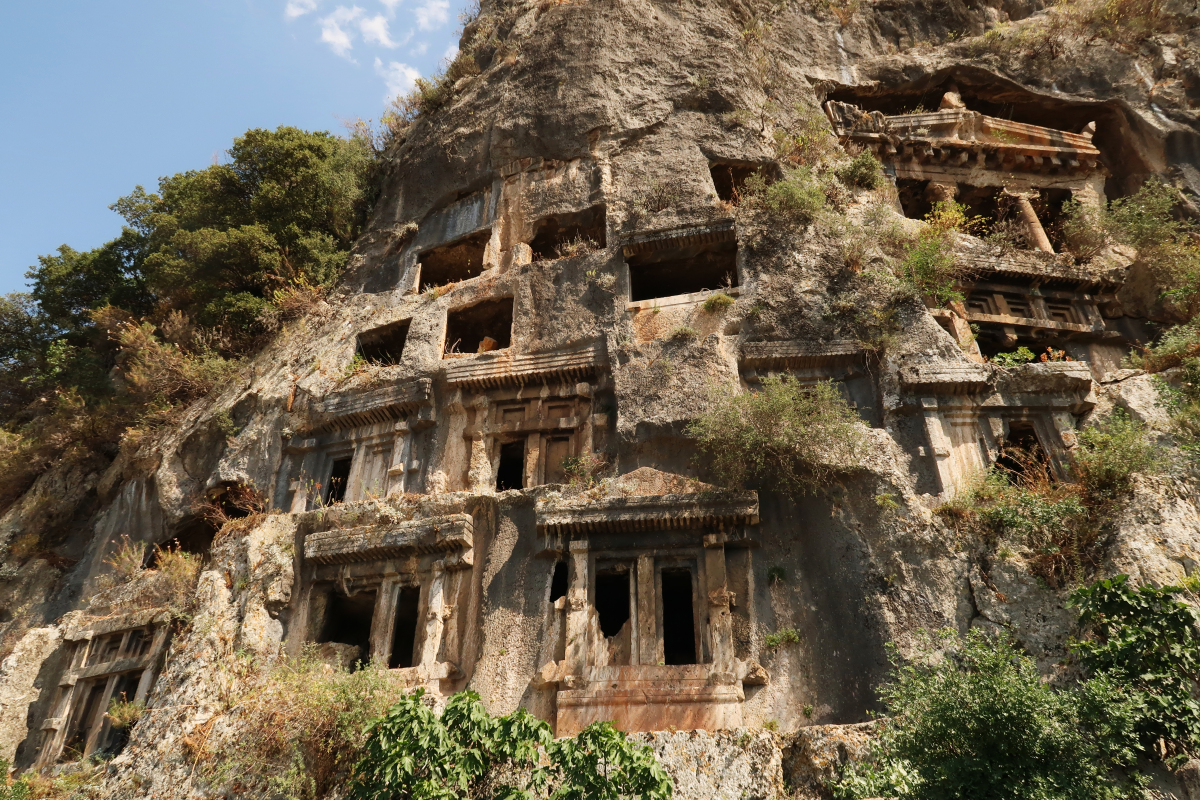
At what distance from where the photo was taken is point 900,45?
19.7 m

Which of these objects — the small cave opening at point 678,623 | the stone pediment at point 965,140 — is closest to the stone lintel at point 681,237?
the stone pediment at point 965,140

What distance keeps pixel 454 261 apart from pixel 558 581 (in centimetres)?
849

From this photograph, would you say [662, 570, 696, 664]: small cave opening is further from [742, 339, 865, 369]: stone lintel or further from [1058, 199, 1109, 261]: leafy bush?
[1058, 199, 1109, 261]: leafy bush

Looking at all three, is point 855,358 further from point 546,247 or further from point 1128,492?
point 546,247

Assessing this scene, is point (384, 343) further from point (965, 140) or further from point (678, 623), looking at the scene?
point (965, 140)

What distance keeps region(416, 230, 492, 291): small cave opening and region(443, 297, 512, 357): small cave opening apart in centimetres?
119

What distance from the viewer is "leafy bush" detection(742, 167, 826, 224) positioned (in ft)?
45.4

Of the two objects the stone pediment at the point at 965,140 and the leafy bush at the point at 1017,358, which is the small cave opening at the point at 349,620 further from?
the stone pediment at the point at 965,140

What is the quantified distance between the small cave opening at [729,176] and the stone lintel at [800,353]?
393 cm

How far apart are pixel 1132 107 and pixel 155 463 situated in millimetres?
21652

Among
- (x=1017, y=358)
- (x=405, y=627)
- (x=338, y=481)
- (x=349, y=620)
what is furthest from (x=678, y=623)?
(x=1017, y=358)

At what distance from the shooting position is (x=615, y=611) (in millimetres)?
12688

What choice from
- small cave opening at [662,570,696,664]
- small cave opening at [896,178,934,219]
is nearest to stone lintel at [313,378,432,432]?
small cave opening at [662,570,696,664]

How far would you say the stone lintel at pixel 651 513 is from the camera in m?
11.0
